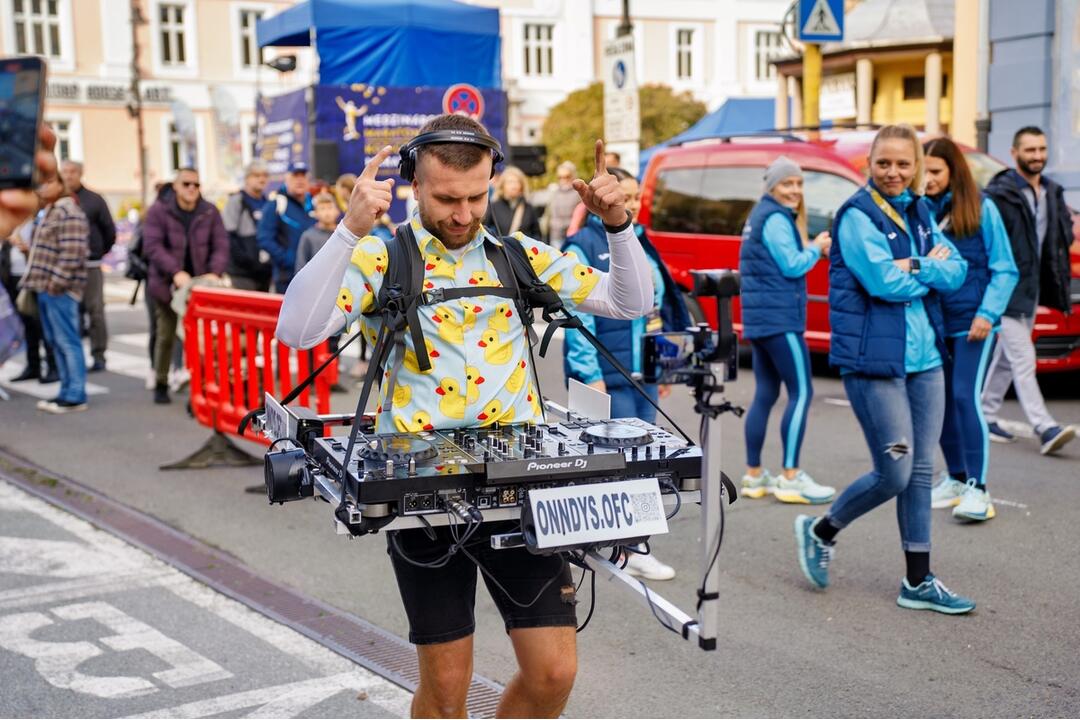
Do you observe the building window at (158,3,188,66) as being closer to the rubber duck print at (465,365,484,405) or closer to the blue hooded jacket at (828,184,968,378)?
the blue hooded jacket at (828,184,968,378)

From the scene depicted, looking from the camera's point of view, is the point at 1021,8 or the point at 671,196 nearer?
the point at 671,196

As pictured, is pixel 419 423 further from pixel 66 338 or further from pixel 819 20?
pixel 819 20

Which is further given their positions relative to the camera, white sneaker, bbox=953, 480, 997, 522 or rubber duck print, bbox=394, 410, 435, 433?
white sneaker, bbox=953, 480, 997, 522

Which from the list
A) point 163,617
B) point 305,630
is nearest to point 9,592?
point 163,617

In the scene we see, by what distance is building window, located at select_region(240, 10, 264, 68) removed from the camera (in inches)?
1820

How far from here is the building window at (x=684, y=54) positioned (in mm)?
51062

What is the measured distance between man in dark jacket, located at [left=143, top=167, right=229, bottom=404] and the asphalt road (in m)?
2.25

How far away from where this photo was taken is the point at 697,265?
12078mm

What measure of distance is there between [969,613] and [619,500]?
3.00m

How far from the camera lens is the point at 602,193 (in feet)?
10.4

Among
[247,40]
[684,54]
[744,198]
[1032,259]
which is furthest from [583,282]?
[684,54]

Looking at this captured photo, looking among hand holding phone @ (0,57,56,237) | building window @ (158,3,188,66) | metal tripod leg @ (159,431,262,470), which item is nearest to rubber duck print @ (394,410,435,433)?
hand holding phone @ (0,57,56,237)

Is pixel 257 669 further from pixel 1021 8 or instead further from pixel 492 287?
pixel 1021 8

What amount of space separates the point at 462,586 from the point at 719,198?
930 centimetres
